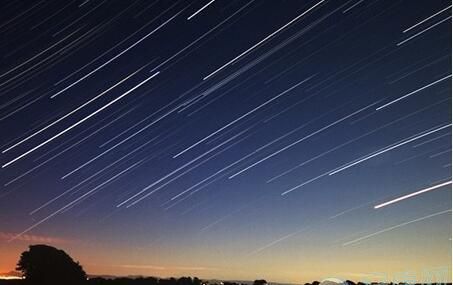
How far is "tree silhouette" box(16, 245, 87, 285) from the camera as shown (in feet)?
177

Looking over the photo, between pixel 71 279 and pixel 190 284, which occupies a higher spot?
pixel 190 284

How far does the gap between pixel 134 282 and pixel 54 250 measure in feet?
48.5

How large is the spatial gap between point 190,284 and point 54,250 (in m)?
36.7

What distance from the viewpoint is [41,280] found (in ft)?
177

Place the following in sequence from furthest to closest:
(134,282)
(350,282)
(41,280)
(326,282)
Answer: (134,282) → (41,280) → (350,282) → (326,282)

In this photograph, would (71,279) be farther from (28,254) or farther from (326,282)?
(326,282)

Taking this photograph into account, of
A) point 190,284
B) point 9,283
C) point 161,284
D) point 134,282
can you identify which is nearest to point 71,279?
point 9,283

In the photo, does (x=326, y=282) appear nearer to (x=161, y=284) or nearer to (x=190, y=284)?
(x=161, y=284)

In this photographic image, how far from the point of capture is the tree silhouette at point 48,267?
5388cm

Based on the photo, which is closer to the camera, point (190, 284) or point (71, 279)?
point (71, 279)

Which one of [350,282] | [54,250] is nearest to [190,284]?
[54,250]

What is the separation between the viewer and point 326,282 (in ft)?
136

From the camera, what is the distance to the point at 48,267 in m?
54.9

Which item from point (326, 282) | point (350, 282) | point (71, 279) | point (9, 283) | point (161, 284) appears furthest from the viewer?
point (161, 284)
